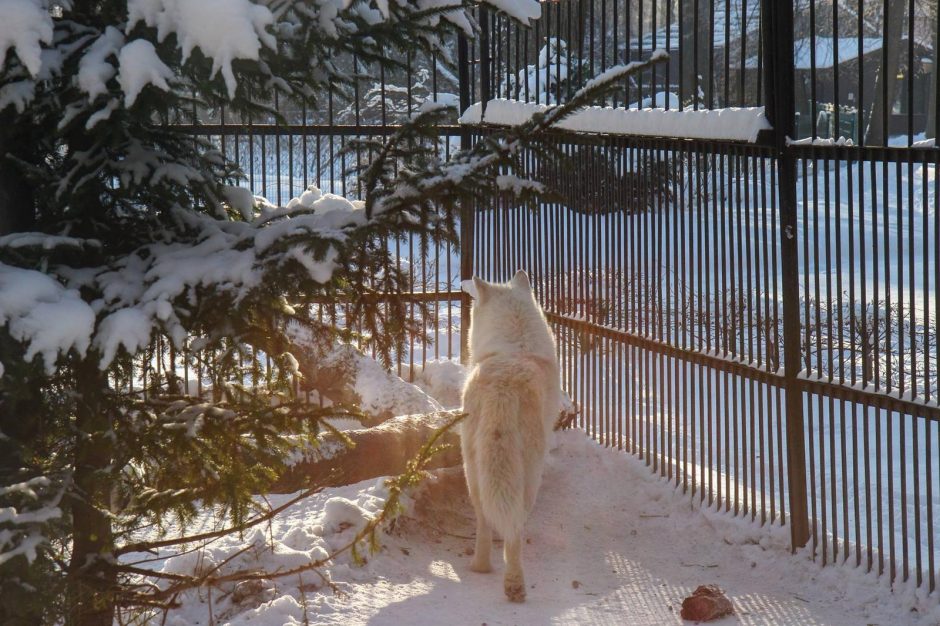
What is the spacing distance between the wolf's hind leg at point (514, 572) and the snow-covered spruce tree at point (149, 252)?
78.2 inches

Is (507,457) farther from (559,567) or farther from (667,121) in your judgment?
(667,121)

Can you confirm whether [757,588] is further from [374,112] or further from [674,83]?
[674,83]

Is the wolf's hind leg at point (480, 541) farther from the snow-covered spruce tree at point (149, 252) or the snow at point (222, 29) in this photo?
the snow at point (222, 29)

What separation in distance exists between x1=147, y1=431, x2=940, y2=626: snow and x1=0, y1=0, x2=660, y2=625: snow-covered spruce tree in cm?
121

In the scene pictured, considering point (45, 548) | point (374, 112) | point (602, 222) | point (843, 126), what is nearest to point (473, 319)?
point (602, 222)

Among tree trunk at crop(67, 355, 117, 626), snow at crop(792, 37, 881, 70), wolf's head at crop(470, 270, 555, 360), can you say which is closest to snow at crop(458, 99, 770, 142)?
wolf's head at crop(470, 270, 555, 360)

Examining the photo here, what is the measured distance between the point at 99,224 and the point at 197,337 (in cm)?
59

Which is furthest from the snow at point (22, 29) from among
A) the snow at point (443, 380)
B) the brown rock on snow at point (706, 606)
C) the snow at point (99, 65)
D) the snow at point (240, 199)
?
the snow at point (443, 380)

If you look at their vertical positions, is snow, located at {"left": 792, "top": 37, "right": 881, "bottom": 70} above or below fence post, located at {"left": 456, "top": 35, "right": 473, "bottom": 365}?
above

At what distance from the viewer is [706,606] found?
5703mm

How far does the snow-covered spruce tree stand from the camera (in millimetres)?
3395

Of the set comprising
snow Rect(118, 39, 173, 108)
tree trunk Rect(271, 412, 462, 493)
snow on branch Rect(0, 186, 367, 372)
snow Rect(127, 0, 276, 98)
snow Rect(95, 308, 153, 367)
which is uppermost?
snow Rect(127, 0, 276, 98)

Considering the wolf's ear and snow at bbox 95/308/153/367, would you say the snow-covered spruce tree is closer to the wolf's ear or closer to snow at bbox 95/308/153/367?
snow at bbox 95/308/153/367

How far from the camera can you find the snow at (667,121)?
Result: 6512 mm
